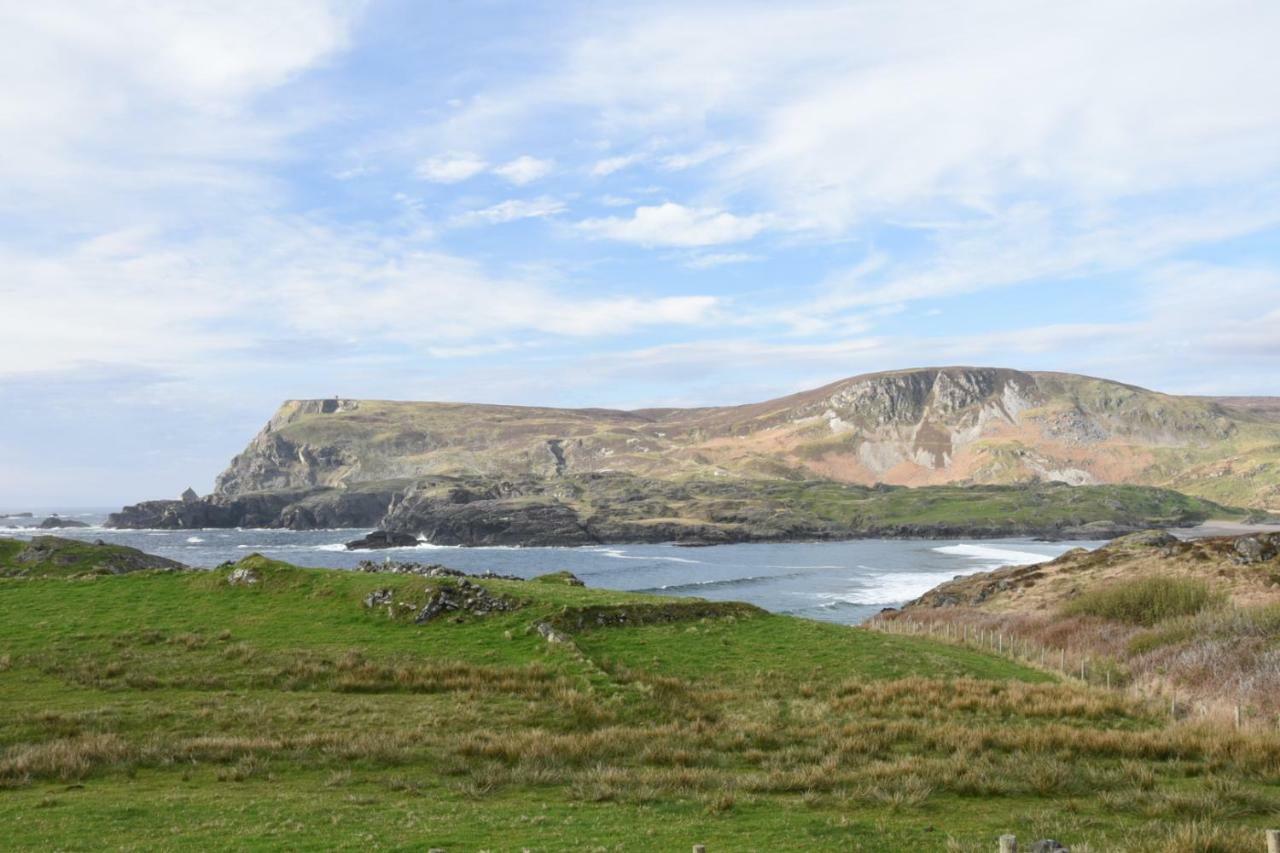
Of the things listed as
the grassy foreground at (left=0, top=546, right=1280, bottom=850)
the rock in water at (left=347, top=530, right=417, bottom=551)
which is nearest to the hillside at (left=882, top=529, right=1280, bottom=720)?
the grassy foreground at (left=0, top=546, right=1280, bottom=850)

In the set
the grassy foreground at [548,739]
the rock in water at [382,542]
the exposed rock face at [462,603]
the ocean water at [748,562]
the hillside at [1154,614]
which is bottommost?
the ocean water at [748,562]

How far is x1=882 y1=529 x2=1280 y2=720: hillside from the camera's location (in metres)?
31.7

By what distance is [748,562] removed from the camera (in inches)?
5659

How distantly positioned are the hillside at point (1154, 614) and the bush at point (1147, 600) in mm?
67

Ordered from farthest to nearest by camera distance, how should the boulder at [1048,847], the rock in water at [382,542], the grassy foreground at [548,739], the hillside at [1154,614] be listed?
1. the rock in water at [382,542]
2. the hillside at [1154,614]
3. the grassy foreground at [548,739]
4. the boulder at [1048,847]

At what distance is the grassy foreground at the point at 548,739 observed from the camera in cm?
1581

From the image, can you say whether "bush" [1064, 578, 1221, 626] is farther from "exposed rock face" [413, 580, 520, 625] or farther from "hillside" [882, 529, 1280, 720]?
"exposed rock face" [413, 580, 520, 625]

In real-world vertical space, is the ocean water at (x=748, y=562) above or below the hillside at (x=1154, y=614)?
below

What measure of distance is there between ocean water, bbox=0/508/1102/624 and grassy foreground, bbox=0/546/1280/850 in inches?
1840

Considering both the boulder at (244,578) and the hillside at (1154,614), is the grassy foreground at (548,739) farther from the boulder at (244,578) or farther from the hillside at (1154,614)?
the hillside at (1154,614)

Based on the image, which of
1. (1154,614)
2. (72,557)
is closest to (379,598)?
(1154,614)

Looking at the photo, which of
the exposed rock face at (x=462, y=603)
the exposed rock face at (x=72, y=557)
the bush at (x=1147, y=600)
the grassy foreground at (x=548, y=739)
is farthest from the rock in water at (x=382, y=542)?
the bush at (x=1147, y=600)

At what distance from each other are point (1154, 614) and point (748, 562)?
97.4 meters

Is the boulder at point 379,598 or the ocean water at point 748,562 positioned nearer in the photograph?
the boulder at point 379,598
